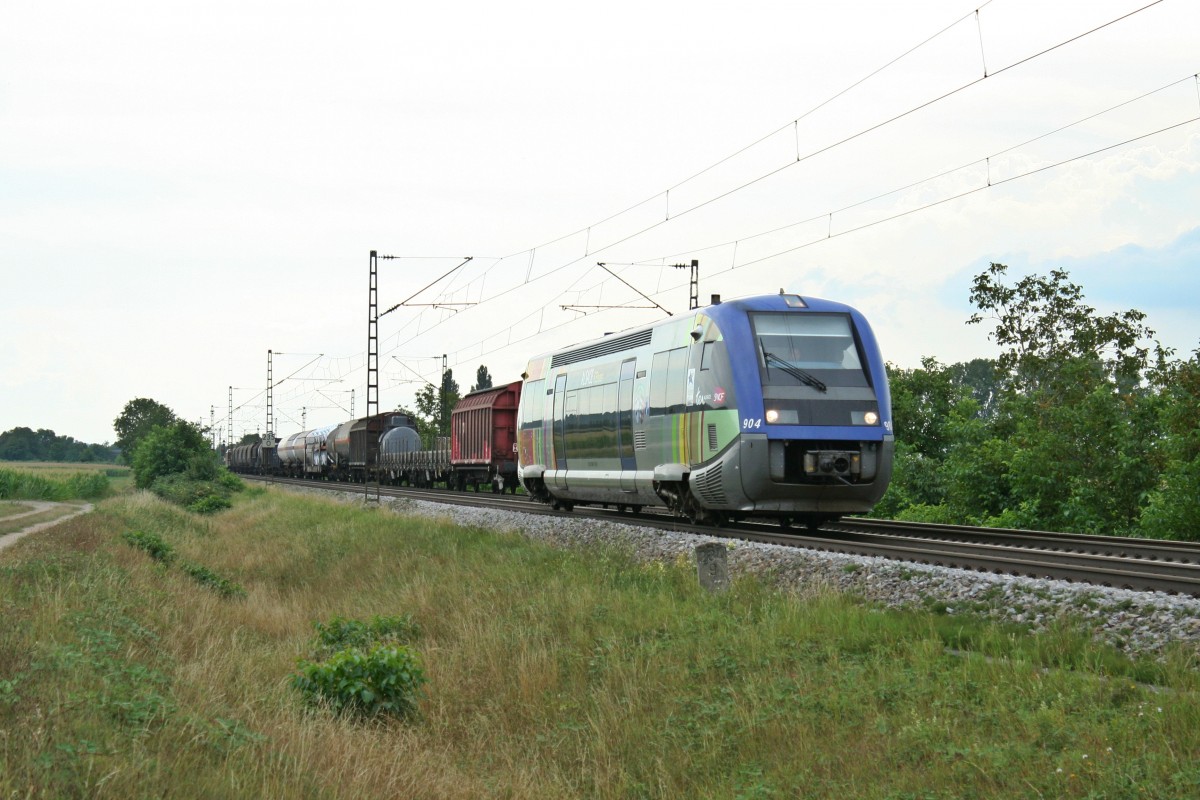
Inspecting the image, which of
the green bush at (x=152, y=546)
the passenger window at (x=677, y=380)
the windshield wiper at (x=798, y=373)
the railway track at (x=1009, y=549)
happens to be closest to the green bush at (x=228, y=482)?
the green bush at (x=152, y=546)

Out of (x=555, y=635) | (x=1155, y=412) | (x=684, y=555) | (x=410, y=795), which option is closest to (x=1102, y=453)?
(x=1155, y=412)

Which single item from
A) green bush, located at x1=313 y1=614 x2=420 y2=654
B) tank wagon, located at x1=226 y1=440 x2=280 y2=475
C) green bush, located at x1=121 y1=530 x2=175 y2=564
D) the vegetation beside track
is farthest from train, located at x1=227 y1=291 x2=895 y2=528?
tank wagon, located at x1=226 y1=440 x2=280 y2=475

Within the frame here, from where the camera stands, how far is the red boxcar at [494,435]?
37594mm

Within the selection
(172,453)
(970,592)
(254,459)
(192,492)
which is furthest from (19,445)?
(970,592)

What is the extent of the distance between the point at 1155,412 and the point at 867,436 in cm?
1233

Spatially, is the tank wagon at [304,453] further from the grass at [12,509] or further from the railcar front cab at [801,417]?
the railcar front cab at [801,417]

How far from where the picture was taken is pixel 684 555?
14.6 m

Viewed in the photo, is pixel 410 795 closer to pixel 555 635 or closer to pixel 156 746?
pixel 156 746

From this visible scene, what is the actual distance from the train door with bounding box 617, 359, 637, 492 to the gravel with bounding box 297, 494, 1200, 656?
12.1 feet

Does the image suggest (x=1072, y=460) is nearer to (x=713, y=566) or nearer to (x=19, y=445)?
(x=713, y=566)

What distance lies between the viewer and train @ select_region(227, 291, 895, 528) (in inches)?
637

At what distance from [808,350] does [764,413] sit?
1.41 m

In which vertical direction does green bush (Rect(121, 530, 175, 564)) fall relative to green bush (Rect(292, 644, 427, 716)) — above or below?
above

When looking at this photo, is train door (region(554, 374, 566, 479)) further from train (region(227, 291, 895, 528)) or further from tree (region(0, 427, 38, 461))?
tree (region(0, 427, 38, 461))
